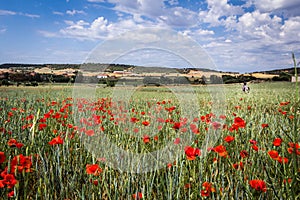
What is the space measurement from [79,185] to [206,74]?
3.99 metres

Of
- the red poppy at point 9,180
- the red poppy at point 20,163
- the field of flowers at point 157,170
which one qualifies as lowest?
the field of flowers at point 157,170

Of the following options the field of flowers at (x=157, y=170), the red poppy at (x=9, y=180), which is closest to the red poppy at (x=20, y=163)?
the field of flowers at (x=157, y=170)

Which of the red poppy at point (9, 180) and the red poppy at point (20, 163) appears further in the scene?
the red poppy at point (20, 163)

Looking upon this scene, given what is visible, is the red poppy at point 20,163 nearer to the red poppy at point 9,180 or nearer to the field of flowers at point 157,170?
the field of flowers at point 157,170

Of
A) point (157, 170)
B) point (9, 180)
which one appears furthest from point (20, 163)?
point (157, 170)

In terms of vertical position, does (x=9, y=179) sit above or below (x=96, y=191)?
above

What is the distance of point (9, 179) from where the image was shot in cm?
168

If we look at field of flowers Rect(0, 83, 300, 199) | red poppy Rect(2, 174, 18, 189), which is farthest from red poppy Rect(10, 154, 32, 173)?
red poppy Rect(2, 174, 18, 189)

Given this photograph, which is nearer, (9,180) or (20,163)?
(9,180)

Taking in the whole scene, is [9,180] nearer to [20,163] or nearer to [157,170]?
[20,163]

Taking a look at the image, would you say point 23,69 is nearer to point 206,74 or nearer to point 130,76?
point 130,76

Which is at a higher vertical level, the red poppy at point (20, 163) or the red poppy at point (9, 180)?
the red poppy at point (20, 163)

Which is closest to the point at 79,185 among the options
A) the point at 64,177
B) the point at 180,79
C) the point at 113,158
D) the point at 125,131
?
the point at 64,177

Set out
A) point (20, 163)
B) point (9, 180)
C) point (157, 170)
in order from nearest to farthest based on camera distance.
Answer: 1. point (9, 180)
2. point (20, 163)
3. point (157, 170)
